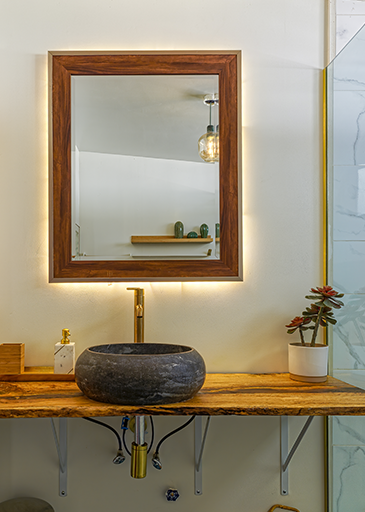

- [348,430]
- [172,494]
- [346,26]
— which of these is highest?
[346,26]

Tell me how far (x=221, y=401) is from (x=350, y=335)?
1.58 feet

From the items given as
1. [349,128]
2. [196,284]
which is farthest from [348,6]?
[196,284]

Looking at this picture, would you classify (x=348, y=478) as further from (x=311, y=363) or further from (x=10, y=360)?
(x=10, y=360)

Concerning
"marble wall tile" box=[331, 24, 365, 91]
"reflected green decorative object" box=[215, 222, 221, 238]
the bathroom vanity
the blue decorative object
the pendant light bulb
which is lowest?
the blue decorative object

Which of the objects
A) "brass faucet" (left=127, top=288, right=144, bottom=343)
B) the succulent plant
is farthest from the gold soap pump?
the succulent plant

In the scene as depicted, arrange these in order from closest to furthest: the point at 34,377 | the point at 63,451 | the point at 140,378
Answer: the point at 140,378
the point at 34,377
the point at 63,451

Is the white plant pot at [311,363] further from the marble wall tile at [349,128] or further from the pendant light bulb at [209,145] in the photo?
the pendant light bulb at [209,145]

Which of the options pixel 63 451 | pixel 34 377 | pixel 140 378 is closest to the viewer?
pixel 140 378

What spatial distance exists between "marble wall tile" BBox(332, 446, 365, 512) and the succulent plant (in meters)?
0.35

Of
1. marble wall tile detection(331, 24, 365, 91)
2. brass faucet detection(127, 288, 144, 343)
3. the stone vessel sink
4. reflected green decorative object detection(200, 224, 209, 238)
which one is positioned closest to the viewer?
the stone vessel sink

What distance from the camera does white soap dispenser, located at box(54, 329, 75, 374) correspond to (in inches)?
51.2

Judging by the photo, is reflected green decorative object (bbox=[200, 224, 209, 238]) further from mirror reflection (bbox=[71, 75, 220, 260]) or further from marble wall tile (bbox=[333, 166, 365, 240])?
marble wall tile (bbox=[333, 166, 365, 240])

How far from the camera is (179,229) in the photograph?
1431mm

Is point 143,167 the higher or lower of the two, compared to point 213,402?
higher
